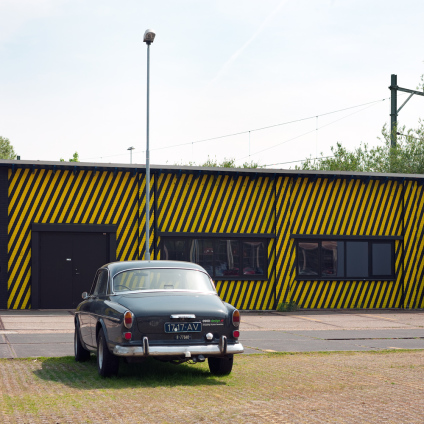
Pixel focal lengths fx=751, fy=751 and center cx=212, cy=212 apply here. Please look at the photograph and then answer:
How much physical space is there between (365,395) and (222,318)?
2.11 metres

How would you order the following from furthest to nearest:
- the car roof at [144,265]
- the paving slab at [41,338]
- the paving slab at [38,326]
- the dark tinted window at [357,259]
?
the dark tinted window at [357,259] → the paving slab at [38,326] → the paving slab at [41,338] → the car roof at [144,265]

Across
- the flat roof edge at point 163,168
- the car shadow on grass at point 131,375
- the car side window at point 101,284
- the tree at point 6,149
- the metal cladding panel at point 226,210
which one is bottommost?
the car shadow on grass at point 131,375

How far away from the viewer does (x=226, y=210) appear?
2506 centimetres

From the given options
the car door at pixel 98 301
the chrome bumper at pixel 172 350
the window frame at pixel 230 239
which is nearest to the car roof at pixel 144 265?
the car door at pixel 98 301

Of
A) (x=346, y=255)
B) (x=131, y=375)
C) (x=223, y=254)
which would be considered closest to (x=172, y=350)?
(x=131, y=375)

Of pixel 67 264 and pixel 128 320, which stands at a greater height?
pixel 128 320

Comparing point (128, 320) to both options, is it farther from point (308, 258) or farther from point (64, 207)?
point (308, 258)

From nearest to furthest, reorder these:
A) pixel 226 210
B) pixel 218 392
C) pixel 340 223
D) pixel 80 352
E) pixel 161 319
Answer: pixel 218 392, pixel 161 319, pixel 80 352, pixel 226 210, pixel 340 223

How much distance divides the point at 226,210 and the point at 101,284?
549 inches

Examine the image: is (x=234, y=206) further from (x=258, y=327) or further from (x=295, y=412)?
(x=295, y=412)

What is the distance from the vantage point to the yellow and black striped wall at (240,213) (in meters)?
23.3

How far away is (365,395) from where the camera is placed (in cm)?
861

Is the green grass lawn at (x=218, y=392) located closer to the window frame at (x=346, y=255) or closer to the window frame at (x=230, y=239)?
the window frame at (x=230, y=239)

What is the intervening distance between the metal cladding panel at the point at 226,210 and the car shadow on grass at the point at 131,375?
13045mm
